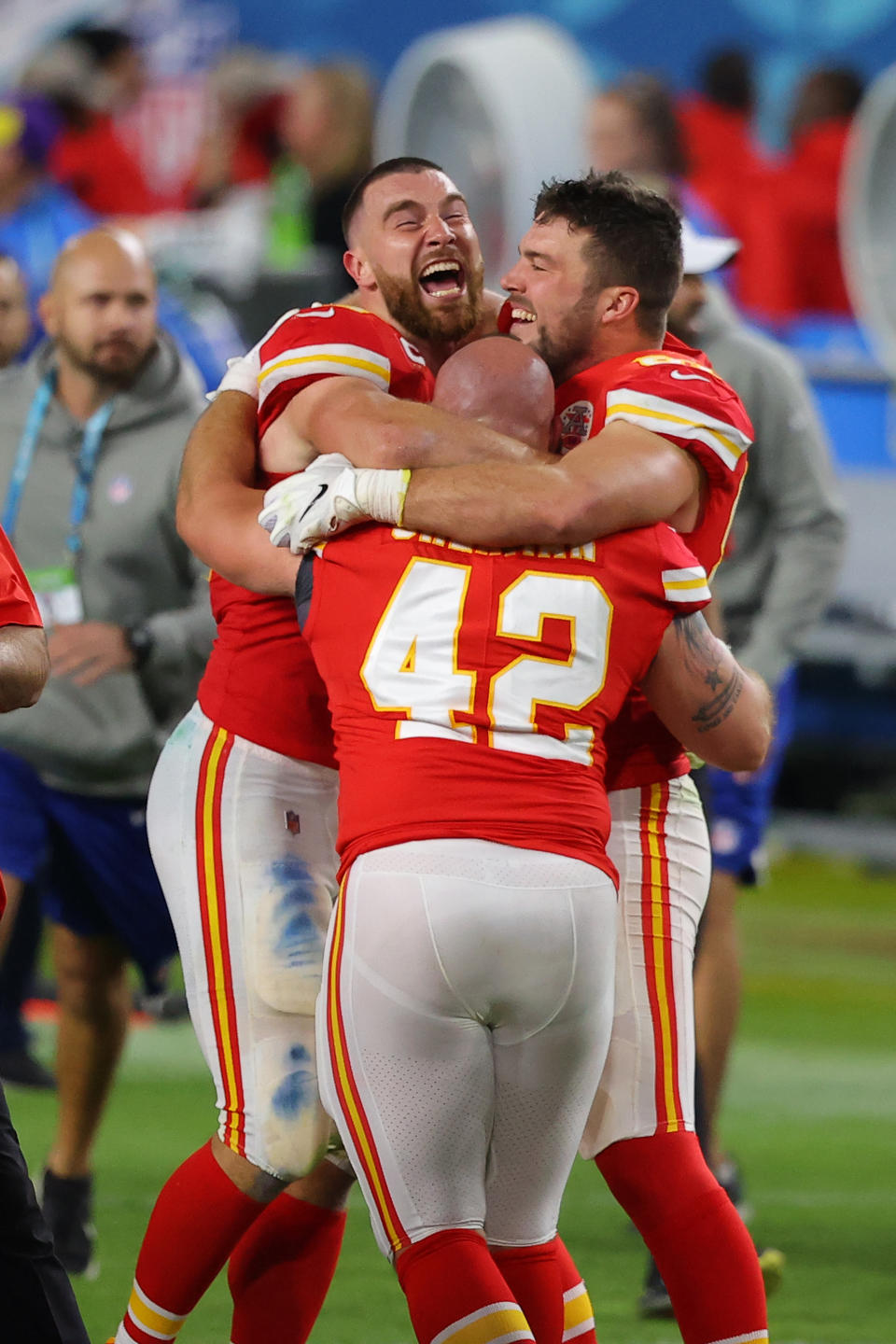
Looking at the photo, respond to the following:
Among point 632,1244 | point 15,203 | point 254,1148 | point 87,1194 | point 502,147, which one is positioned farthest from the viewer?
point 15,203

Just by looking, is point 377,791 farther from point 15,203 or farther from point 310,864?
point 15,203

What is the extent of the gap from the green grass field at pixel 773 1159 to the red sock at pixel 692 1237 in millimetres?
1073

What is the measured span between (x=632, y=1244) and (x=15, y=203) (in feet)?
20.4

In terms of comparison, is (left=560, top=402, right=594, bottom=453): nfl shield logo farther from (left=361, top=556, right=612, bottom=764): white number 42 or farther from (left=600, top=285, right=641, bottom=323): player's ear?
(left=361, top=556, right=612, bottom=764): white number 42

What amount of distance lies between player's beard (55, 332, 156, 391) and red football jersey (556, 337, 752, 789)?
203cm

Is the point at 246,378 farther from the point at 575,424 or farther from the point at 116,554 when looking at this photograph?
the point at 116,554

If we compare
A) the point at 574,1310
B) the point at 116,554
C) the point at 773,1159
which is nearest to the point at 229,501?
the point at 574,1310

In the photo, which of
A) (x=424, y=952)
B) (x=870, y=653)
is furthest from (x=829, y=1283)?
(x=870, y=653)

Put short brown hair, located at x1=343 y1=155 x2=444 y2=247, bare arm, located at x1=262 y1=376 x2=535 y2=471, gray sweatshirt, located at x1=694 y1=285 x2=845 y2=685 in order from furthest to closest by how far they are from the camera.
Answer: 1. gray sweatshirt, located at x1=694 y1=285 x2=845 y2=685
2. short brown hair, located at x1=343 y1=155 x2=444 y2=247
3. bare arm, located at x1=262 y1=376 x2=535 y2=471

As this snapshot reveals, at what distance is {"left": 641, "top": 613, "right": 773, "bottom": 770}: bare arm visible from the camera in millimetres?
2986

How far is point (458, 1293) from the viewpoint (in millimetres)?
2848

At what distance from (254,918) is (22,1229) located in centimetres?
65

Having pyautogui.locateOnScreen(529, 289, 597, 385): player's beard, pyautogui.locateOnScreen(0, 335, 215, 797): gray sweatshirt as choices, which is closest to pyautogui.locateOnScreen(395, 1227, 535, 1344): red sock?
pyautogui.locateOnScreen(529, 289, 597, 385): player's beard

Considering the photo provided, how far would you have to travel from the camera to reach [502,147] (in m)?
7.66
